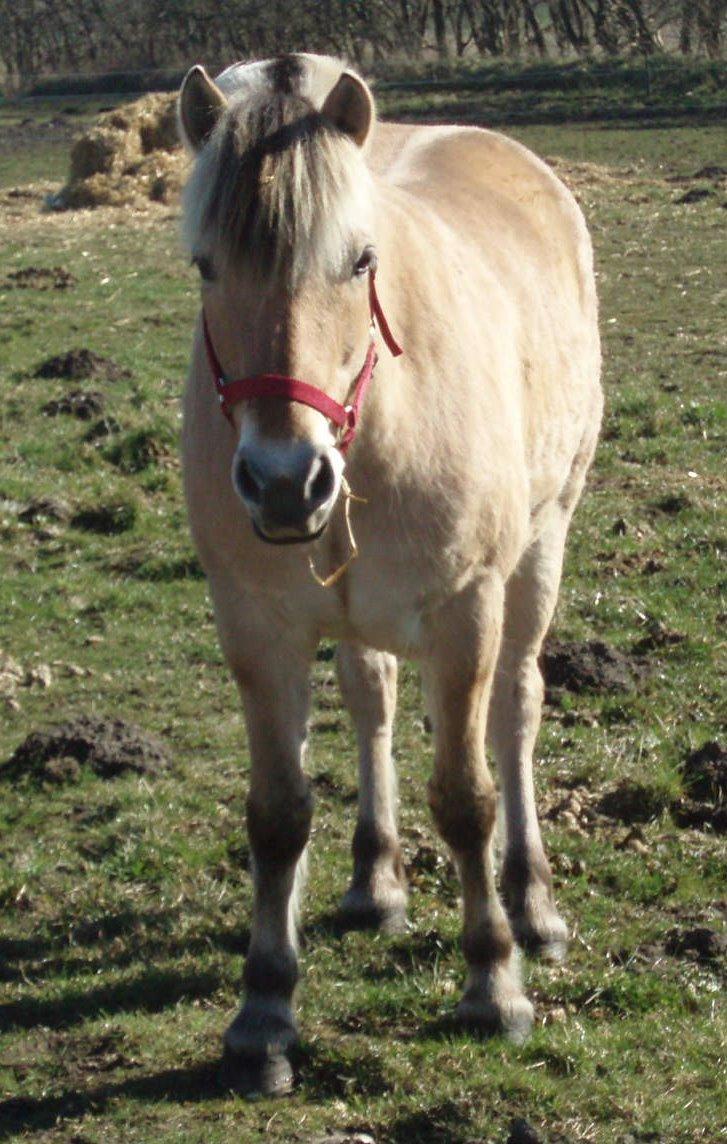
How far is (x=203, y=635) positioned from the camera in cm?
681

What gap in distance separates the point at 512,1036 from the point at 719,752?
172cm

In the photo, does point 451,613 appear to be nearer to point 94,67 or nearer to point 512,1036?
point 512,1036

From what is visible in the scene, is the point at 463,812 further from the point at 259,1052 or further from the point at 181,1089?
the point at 181,1089

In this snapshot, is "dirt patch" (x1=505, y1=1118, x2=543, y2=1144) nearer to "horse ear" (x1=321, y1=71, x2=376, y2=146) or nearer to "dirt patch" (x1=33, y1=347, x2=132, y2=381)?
"horse ear" (x1=321, y1=71, x2=376, y2=146)

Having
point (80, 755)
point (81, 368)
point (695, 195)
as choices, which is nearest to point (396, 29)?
point (695, 195)

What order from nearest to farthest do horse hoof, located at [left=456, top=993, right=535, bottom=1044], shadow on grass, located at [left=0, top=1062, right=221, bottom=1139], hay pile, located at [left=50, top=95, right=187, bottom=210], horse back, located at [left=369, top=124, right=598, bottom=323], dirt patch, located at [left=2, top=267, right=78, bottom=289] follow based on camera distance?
shadow on grass, located at [left=0, top=1062, right=221, bottom=1139]
horse hoof, located at [left=456, top=993, right=535, bottom=1044]
horse back, located at [left=369, top=124, right=598, bottom=323]
dirt patch, located at [left=2, top=267, right=78, bottom=289]
hay pile, located at [left=50, top=95, right=187, bottom=210]

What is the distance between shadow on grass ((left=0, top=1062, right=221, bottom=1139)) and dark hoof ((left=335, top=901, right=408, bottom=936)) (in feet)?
2.73

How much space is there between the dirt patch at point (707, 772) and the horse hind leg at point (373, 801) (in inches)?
43.0

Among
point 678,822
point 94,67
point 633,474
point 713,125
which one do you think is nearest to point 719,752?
point 678,822

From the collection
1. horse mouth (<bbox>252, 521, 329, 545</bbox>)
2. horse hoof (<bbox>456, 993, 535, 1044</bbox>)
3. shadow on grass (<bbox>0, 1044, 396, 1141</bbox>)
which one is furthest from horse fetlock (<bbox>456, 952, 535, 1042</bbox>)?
horse mouth (<bbox>252, 521, 329, 545</bbox>)

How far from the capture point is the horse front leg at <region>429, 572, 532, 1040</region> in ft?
12.6

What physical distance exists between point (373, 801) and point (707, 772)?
123cm

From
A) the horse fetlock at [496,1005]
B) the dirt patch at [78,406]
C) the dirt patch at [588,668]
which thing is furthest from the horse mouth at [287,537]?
the dirt patch at [78,406]

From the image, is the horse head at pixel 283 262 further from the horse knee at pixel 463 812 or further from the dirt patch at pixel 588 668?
the dirt patch at pixel 588 668
